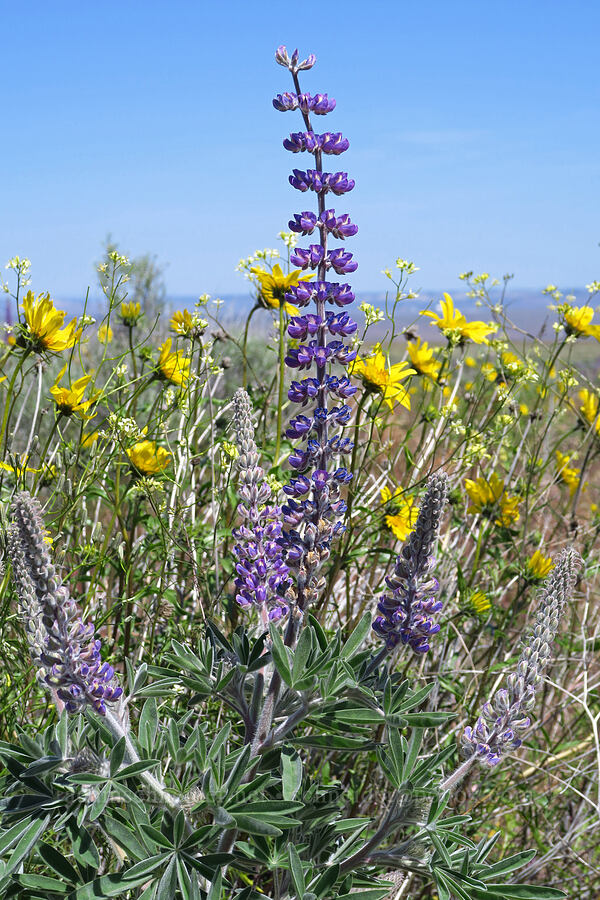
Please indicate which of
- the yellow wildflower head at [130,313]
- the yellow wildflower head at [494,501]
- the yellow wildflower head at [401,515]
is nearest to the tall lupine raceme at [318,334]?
the yellow wildflower head at [401,515]

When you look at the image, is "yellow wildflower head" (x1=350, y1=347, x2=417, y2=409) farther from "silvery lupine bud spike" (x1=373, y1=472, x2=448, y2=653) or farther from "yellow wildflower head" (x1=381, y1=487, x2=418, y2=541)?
"silvery lupine bud spike" (x1=373, y1=472, x2=448, y2=653)

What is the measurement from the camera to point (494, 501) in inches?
119

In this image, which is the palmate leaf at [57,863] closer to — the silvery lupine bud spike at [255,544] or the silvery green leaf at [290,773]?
the silvery green leaf at [290,773]

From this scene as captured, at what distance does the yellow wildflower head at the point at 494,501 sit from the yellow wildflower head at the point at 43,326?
1643 millimetres

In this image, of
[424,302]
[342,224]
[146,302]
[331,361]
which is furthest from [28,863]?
[146,302]

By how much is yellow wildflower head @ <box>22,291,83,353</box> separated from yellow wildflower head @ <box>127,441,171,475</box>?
16.4 inches

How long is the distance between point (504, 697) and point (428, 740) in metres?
1.55

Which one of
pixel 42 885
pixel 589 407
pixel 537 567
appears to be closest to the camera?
pixel 42 885

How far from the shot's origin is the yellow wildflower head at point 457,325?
123 inches

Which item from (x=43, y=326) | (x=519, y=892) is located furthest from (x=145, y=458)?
(x=519, y=892)

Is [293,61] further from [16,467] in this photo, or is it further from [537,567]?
[537,567]

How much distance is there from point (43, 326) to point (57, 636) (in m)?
1.29

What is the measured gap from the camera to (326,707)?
1.59 m

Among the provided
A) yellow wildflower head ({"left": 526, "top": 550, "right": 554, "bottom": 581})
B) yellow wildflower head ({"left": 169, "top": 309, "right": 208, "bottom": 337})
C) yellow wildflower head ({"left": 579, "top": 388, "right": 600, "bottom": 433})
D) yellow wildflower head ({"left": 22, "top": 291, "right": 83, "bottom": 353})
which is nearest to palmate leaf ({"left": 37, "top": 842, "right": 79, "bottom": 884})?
yellow wildflower head ({"left": 22, "top": 291, "right": 83, "bottom": 353})
